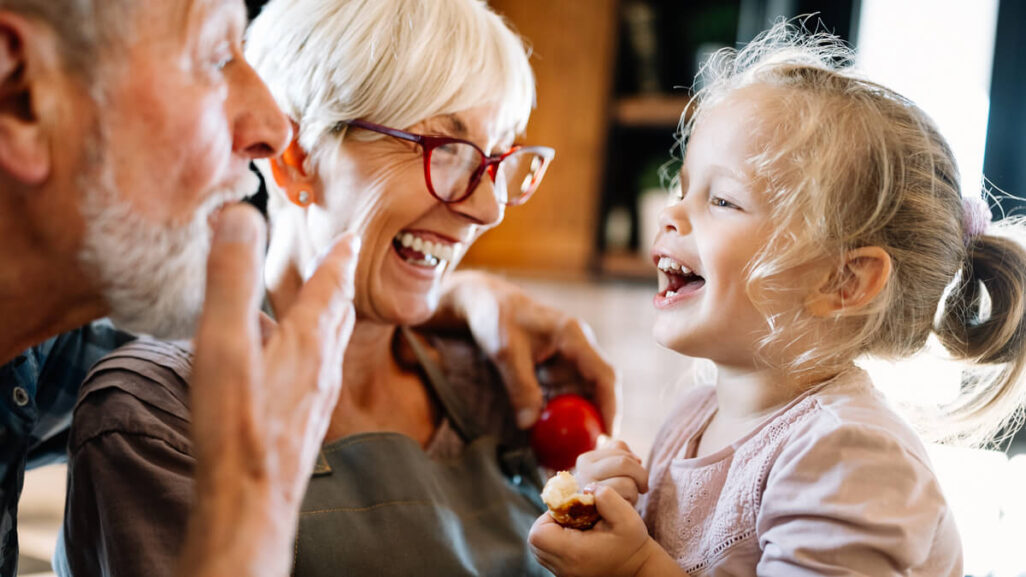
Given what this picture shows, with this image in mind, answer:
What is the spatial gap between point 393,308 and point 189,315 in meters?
0.46

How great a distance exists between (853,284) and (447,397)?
71cm

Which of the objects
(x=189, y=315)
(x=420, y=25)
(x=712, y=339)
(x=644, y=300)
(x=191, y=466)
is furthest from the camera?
(x=644, y=300)

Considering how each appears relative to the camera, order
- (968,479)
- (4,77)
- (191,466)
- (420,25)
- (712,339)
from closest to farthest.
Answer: (4,77), (191,466), (712,339), (420,25), (968,479)

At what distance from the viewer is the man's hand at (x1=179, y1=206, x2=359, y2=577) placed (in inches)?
28.6

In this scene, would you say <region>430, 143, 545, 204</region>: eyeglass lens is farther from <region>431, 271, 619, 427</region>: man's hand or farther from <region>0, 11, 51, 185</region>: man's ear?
<region>0, 11, 51, 185</region>: man's ear

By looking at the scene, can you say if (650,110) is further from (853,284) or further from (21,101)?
(21,101)

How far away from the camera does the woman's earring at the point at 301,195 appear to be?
1364 millimetres

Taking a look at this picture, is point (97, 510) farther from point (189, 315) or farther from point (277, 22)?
point (277, 22)

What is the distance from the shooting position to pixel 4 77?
0.77m

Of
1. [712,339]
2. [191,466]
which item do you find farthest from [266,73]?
[712,339]

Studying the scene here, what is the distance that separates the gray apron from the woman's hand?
26 cm

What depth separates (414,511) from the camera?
124 centimetres

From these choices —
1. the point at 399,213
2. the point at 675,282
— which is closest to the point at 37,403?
the point at 399,213

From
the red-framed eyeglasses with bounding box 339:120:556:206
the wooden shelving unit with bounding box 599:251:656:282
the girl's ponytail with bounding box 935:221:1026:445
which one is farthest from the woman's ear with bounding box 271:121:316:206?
the wooden shelving unit with bounding box 599:251:656:282
